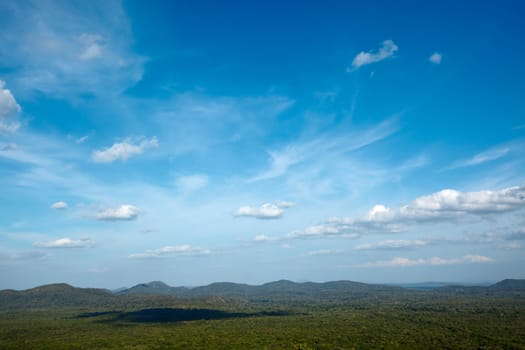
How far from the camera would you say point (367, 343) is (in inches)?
3819

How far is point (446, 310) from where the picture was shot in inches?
6969

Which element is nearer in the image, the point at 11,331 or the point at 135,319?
the point at 11,331

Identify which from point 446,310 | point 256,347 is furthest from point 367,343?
point 446,310

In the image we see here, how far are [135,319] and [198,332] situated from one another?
2959 inches

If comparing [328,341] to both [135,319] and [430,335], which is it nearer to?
[430,335]

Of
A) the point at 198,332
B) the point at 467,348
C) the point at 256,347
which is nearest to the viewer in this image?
the point at 467,348

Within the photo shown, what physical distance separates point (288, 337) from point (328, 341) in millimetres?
13305

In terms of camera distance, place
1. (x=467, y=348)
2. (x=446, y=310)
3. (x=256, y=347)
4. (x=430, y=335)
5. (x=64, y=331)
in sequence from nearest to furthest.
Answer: (x=467, y=348), (x=256, y=347), (x=430, y=335), (x=64, y=331), (x=446, y=310)

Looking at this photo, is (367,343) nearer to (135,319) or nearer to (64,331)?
(64,331)

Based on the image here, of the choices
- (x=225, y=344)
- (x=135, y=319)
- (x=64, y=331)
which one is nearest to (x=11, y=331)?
(x=64, y=331)

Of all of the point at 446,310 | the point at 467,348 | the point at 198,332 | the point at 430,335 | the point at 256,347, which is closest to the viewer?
the point at 467,348

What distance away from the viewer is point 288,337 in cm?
11012

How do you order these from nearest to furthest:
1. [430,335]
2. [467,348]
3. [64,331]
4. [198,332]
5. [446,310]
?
[467,348] → [430,335] → [198,332] → [64,331] → [446,310]

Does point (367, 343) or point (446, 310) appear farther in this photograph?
point (446, 310)
